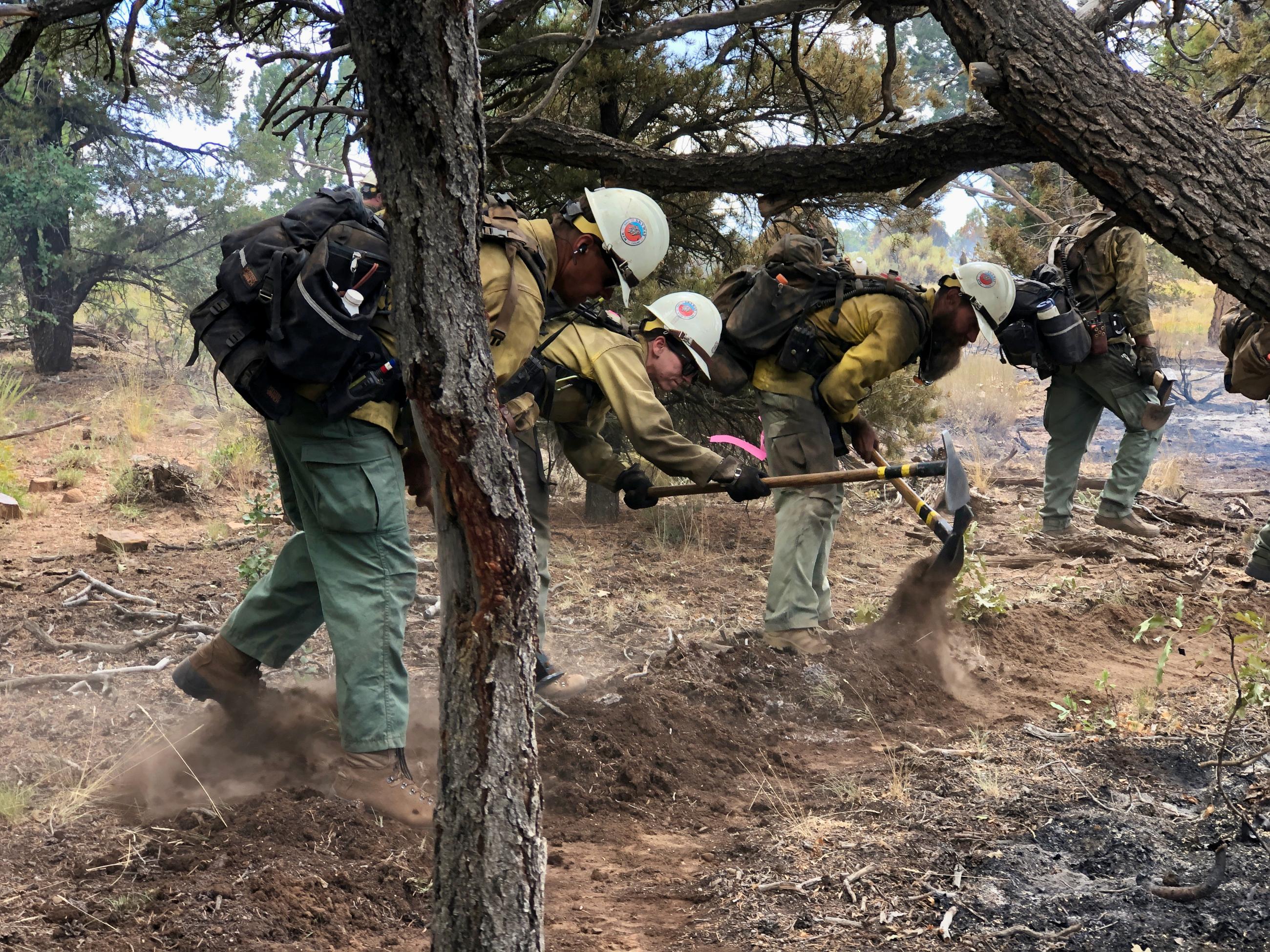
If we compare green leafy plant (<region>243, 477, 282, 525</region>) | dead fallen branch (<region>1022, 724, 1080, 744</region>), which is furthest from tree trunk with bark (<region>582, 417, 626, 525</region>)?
dead fallen branch (<region>1022, 724, 1080, 744</region>)

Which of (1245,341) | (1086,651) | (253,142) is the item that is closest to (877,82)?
(1245,341)

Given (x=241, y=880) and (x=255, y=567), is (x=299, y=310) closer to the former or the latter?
(x=241, y=880)

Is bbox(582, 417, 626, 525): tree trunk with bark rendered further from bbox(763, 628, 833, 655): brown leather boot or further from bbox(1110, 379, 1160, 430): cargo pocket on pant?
bbox(1110, 379, 1160, 430): cargo pocket on pant

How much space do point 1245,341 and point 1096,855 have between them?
3.53 meters

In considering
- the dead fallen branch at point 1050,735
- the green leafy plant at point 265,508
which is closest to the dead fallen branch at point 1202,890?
the dead fallen branch at point 1050,735

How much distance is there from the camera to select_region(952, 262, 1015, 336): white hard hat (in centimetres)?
545

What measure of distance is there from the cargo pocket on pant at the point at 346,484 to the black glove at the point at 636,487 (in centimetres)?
142

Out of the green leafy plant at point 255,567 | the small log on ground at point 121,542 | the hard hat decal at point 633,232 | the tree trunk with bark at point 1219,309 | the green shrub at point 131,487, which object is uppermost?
the tree trunk with bark at point 1219,309

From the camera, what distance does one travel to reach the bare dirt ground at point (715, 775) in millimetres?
2709

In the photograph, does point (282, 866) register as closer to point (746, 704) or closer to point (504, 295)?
point (504, 295)

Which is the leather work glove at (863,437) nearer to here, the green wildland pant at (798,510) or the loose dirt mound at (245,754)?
the green wildland pant at (798,510)

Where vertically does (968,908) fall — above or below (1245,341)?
below

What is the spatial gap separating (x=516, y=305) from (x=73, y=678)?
253 centimetres

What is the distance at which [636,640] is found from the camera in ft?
18.4
